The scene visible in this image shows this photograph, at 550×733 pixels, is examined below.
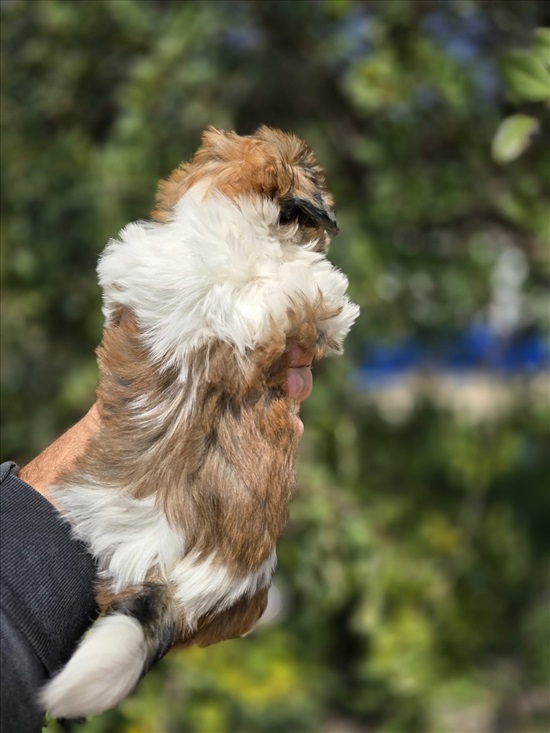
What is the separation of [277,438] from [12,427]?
2578mm

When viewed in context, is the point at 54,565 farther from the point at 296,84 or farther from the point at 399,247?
the point at 296,84

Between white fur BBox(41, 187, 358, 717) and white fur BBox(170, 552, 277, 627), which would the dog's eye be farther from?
white fur BBox(170, 552, 277, 627)

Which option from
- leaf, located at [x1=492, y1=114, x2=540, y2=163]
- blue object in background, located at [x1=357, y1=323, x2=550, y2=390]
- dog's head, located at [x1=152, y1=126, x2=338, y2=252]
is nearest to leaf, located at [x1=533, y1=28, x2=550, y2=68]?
leaf, located at [x1=492, y1=114, x2=540, y2=163]

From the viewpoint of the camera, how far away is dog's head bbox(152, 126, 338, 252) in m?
1.38

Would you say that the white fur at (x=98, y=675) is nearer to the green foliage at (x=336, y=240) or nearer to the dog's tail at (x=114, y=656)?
the dog's tail at (x=114, y=656)

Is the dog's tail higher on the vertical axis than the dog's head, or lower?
lower

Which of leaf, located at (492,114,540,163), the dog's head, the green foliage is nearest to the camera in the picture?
the dog's head

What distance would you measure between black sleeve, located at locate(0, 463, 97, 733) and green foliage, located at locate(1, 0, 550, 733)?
1483 millimetres

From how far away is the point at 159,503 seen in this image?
1.26 metres

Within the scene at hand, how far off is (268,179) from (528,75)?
82 cm

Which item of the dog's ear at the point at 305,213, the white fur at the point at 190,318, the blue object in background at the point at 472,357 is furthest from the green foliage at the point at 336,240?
the dog's ear at the point at 305,213

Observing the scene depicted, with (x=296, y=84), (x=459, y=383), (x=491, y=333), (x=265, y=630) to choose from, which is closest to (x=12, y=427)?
(x=265, y=630)

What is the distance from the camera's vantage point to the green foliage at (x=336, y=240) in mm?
3281

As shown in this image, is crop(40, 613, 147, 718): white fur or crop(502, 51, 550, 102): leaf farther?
crop(502, 51, 550, 102): leaf
